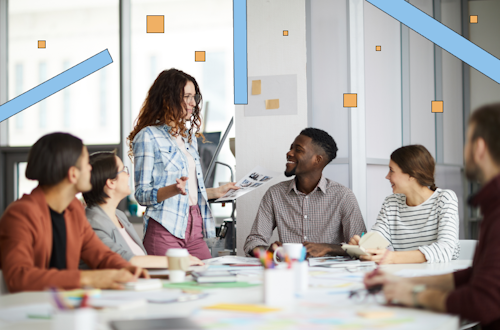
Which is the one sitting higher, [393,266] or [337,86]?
[337,86]

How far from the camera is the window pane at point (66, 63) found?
5.35 metres

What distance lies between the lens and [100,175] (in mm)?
2154

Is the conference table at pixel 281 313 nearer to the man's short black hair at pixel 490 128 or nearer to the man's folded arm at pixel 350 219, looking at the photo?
the man's short black hair at pixel 490 128

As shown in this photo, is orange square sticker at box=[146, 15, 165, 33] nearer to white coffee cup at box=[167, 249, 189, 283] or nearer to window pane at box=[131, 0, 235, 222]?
window pane at box=[131, 0, 235, 222]

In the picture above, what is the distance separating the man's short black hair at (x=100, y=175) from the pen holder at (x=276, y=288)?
1.12 meters

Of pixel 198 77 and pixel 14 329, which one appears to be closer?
pixel 14 329

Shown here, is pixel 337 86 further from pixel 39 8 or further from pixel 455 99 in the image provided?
pixel 39 8

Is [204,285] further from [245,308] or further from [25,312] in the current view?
[25,312]

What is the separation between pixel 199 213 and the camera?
103 inches

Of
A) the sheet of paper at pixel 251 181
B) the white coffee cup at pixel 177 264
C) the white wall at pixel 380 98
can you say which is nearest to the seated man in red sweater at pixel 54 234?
the white coffee cup at pixel 177 264

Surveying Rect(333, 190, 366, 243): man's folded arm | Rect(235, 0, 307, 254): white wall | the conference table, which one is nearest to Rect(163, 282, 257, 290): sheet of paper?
the conference table

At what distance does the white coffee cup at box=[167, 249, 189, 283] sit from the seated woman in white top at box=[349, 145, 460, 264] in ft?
3.13

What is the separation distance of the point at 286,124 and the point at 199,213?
3.37 feet

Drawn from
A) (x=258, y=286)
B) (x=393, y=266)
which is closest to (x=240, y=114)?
(x=393, y=266)
